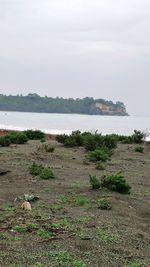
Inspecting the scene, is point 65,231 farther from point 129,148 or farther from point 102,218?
point 129,148

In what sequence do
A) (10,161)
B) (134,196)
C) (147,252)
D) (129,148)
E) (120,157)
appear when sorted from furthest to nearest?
(129,148) < (120,157) < (10,161) < (134,196) < (147,252)

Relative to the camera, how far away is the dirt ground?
19.8ft

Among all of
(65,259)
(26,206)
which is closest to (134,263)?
(65,259)

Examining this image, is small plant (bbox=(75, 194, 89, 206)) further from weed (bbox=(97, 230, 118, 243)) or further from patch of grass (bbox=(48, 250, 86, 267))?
patch of grass (bbox=(48, 250, 86, 267))

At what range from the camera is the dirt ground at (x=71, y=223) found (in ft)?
19.8

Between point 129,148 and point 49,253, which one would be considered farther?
point 129,148

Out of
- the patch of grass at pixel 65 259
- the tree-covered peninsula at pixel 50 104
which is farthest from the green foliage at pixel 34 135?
the tree-covered peninsula at pixel 50 104

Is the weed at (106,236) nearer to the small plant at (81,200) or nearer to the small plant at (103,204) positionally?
the small plant at (103,204)

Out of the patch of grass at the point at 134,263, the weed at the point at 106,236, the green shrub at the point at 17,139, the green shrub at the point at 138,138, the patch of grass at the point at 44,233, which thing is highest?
the green shrub at the point at 138,138

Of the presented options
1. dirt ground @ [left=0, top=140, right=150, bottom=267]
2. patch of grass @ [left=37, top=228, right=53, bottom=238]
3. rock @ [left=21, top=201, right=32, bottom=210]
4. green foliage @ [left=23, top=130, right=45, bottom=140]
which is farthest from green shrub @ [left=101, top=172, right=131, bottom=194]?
green foliage @ [left=23, top=130, right=45, bottom=140]

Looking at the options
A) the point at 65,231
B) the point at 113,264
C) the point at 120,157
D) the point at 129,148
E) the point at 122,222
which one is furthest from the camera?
the point at 129,148

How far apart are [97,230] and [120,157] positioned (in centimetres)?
1103

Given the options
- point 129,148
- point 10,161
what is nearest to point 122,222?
point 10,161

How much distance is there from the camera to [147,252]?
6574mm
